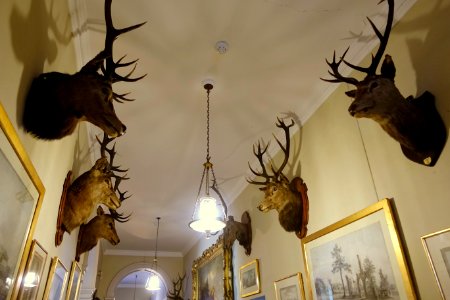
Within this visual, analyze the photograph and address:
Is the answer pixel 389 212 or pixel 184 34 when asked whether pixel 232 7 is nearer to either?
pixel 184 34

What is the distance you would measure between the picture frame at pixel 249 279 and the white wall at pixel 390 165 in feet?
1.13

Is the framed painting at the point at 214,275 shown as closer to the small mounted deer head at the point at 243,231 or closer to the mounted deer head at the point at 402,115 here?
the small mounted deer head at the point at 243,231

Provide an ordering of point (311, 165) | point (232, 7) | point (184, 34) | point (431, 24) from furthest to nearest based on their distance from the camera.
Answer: point (311, 165), point (184, 34), point (232, 7), point (431, 24)

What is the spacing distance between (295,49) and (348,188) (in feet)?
3.56

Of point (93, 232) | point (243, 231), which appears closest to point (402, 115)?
point (243, 231)

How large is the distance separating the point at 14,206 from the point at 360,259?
6.46 ft

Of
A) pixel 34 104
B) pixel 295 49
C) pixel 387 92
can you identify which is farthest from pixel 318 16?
pixel 34 104

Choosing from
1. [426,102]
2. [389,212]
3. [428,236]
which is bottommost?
[428,236]

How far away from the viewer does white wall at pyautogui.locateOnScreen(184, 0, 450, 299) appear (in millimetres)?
1748

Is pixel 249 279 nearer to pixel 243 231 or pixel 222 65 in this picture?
pixel 243 231

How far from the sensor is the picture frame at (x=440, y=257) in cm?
158

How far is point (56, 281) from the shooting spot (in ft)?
8.67

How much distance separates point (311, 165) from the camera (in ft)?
9.66

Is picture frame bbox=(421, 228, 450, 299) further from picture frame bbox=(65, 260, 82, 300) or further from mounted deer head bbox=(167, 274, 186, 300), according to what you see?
mounted deer head bbox=(167, 274, 186, 300)
